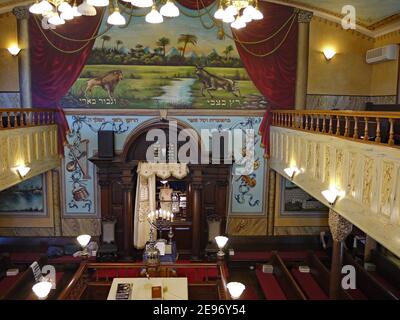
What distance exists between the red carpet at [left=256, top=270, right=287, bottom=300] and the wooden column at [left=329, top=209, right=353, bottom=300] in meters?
1.60

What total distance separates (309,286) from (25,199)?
7921mm

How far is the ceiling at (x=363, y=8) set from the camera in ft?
29.4

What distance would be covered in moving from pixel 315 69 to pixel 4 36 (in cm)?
850

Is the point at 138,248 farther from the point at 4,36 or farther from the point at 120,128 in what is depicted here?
the point at 4,36

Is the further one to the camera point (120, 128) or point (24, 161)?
point (120, 128)

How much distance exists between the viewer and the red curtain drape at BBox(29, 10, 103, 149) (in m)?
10.4

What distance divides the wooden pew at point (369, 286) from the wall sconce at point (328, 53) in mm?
5499

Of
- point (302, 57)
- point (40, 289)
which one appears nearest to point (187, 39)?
point (302, 57)

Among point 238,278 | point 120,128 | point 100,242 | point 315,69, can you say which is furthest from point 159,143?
point 315,69

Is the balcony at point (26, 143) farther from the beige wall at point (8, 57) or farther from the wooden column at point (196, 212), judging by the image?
the wooden column at point (196, 212)

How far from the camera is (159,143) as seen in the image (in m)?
10.8

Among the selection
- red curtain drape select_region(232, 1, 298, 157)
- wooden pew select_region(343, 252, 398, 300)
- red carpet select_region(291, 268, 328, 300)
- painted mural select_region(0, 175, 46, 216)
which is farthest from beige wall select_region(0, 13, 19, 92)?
wooden pew select_region(343, 252, 398, 300)

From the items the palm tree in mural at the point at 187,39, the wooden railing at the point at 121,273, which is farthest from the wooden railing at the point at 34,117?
the palm tree in mural at the point at 187,39

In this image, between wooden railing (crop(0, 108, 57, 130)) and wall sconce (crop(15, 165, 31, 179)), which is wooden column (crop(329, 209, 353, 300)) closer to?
wall sconce (crop(15, 165, 31, 179))
